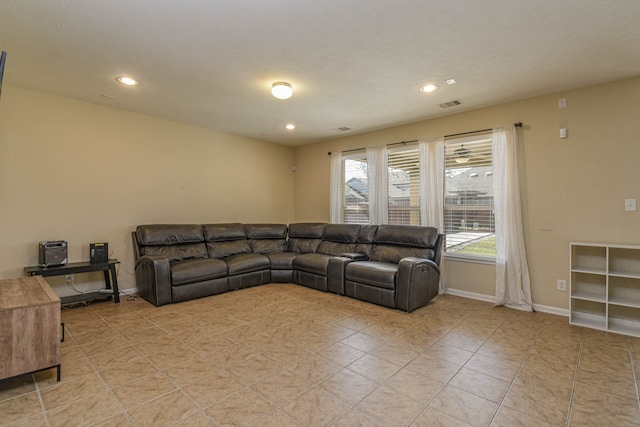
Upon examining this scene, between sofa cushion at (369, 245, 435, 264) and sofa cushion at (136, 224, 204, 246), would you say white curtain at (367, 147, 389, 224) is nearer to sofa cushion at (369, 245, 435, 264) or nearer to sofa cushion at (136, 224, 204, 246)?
sofa cushion at (369, 245, 435, 264)

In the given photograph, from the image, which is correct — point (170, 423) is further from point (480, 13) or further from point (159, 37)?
point (480, 13)

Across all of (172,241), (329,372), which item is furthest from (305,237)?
(329,372)

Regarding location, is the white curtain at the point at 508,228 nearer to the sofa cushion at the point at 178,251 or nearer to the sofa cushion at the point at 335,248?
the sofa cushion at the point at 335,248

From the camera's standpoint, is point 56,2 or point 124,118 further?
point 124,118

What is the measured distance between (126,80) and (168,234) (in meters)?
2.07

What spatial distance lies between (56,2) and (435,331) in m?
4.06

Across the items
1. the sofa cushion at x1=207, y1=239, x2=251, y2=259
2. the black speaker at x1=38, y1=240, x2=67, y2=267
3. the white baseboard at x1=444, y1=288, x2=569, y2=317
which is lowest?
the white baseboard at x1=444, y1=288, x2=569, y2=317

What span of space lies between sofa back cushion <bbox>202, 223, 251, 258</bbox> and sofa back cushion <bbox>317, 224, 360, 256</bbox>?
135 centimetres

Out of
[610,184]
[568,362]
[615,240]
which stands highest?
[610,184]

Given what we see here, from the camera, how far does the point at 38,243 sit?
11.7 feet

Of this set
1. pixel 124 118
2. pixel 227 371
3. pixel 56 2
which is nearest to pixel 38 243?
pixel 124 118

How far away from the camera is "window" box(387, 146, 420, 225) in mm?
4719

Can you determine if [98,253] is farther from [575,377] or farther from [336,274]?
[575,377]

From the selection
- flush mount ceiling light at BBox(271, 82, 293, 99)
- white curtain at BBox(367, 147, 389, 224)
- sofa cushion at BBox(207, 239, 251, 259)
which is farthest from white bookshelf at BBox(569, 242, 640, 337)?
sofa cushion at BBox(207, 239, 251, 259)
